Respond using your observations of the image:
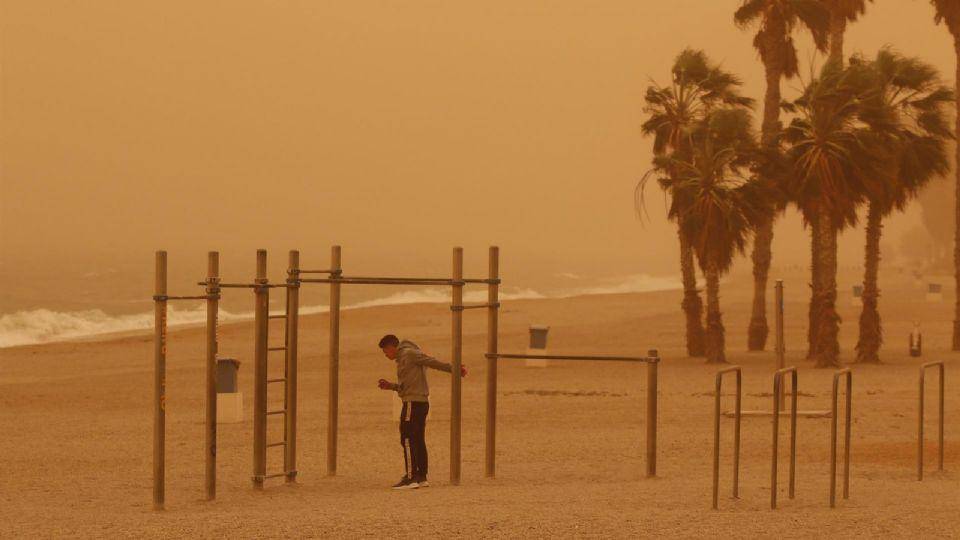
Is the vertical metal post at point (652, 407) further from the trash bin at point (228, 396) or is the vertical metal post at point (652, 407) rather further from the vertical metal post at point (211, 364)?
the trash bin at point (228, 396)

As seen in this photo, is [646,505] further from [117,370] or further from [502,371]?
[117,370]

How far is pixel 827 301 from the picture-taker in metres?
34.2

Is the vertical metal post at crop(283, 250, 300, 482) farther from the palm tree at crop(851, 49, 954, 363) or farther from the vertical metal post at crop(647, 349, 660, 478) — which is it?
the palm tree at crop(851, 49, 954, 363)

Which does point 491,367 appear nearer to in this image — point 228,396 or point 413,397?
point 413,397

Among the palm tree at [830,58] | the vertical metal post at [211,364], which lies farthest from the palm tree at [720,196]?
the vertical metal post at [211,364]

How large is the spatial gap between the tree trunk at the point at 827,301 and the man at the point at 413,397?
20070 millimetres

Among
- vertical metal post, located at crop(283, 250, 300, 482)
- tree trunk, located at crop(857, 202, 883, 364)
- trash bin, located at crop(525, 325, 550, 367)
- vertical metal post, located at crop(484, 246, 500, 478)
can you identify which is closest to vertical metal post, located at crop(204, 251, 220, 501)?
vertical metal post, located at crop(283, 250, 300, 482)

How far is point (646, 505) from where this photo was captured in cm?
1341

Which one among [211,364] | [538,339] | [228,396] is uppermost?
[211,364]

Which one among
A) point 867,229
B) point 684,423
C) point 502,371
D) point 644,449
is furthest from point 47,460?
point 867,229

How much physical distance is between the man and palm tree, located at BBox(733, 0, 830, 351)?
2317 cm

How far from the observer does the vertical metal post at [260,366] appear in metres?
15.0

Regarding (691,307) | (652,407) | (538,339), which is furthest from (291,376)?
(691,307)

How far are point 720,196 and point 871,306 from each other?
194 inches
